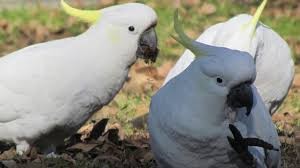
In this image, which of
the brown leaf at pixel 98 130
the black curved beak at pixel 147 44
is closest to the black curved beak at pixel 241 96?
the black curved beak at pixel 147 44

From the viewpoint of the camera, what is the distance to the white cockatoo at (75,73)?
3.75 metres

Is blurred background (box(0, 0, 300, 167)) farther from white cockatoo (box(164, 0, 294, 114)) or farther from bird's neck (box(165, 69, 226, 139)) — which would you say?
bird's neck (box(165, 69, 226, 139))

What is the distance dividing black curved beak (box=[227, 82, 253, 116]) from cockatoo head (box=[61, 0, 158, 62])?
0.99 m

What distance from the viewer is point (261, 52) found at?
412 centimetres

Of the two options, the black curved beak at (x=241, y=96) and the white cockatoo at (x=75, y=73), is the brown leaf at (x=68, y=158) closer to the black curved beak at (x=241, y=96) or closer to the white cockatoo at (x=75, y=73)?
the white cockatoo at (x=75, y=73)

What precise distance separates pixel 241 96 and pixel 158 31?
A: 4.01 m

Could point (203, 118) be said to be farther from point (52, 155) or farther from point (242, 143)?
point (52, 155)

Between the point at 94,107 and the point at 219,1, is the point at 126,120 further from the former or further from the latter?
the point at 219,1

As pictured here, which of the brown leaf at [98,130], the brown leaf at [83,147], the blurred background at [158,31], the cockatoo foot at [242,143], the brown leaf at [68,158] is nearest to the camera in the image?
the cockatoo foot at [242,143]

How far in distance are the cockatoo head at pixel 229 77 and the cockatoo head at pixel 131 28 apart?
87 centimetres

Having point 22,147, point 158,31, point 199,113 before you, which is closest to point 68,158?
point 22,147

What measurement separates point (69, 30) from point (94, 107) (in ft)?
10.6

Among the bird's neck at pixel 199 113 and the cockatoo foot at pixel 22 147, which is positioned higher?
the bird's neck at pixel 199 113

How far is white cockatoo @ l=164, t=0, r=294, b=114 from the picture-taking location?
401cm
